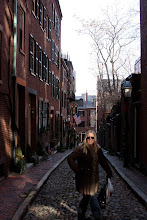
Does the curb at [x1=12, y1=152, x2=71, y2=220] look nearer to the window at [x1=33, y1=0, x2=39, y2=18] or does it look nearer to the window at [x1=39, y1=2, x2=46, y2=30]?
the window at [x1=33, y1=0, x2=39, y2=18]

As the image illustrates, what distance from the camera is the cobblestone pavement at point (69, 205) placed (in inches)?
241

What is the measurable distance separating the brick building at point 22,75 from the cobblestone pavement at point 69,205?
2138 mm

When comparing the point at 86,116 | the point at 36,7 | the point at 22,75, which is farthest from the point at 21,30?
the point at 86,116

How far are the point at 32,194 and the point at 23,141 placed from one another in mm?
5831

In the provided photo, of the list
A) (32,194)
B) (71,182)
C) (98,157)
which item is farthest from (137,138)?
(98,157)

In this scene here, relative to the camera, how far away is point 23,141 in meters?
13.1

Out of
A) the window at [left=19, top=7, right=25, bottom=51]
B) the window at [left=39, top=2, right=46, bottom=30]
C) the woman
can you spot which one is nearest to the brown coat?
the woman

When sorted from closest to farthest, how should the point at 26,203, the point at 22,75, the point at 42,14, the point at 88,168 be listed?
the point at 88,168 < the point at 26,203 < the point at 22,75 < the point at 42,14

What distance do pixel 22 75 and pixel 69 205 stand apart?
277 inches

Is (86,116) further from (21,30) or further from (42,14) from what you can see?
(21,30)

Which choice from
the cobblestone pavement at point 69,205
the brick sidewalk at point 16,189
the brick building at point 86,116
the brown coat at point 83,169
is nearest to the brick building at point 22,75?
the brick sidewalk at point 16,189

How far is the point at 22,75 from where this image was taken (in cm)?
1270

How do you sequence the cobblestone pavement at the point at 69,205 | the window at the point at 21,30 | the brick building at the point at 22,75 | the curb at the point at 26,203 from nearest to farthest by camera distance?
the curb at the point at 26,203
the cobblestone pavement at the point at 69,205
the brick building at the point at 22,75
the window at the point at 21,30

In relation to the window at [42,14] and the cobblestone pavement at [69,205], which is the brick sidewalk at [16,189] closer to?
the cobblestone pavement at [69,205]
